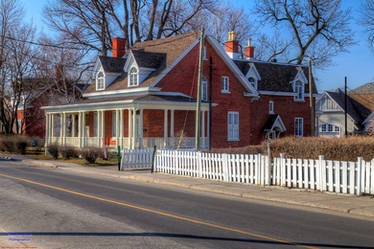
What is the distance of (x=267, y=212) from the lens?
37.0 feet

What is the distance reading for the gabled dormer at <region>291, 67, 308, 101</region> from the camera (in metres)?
43.0

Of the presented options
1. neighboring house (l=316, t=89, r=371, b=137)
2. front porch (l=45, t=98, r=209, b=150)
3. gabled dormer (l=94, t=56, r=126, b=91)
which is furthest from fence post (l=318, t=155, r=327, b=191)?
neighboring house (l=316, t=89, r=371, b=137)

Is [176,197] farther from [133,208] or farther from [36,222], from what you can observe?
[36,222]

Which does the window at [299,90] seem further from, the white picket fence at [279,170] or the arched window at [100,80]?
the white picket fence at [279,170]

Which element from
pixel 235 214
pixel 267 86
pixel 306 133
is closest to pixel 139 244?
pixel 235 214

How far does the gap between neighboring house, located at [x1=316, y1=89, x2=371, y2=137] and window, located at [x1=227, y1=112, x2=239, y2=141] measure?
24.3 m

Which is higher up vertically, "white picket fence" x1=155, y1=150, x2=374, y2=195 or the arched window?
the arched window

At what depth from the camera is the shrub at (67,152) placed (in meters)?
30.4

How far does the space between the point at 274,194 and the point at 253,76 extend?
2721 cm

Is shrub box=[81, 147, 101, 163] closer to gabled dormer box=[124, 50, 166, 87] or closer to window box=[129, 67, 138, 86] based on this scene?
gabled dormer box=[124, 50, 166, 87]

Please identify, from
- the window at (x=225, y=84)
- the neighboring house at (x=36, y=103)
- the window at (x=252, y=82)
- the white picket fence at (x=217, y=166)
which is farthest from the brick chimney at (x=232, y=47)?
the white picket fence at (x=217, y=166)

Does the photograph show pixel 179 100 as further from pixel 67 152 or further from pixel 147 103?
pixel 67 152

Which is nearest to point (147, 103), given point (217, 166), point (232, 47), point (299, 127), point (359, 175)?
point (217, 166)

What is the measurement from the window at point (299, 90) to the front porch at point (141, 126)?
1259 centimetres
